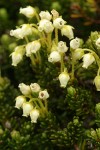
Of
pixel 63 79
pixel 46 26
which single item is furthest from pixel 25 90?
pixel 46 26

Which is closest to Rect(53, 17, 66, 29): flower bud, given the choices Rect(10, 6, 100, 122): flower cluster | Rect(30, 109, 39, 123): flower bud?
Rect(10, 6, 100, 122): flower cluster

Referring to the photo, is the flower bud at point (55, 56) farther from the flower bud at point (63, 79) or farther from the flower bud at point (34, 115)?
the flower bud at point (34, 115)

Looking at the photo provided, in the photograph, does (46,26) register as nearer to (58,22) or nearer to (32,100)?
(58,22)

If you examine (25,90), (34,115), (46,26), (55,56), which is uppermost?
(46,26)

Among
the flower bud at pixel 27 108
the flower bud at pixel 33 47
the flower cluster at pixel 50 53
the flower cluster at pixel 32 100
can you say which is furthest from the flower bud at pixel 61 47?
the flower bud at pixel 27 108

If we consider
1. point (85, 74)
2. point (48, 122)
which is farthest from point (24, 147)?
point (85, 74)

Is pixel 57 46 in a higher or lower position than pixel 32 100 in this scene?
higher

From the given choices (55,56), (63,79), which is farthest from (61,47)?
(63,79)

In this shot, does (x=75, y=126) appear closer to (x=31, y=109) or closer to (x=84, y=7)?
(x=31, y=109)

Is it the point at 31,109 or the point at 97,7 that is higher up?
the point at 97,7
